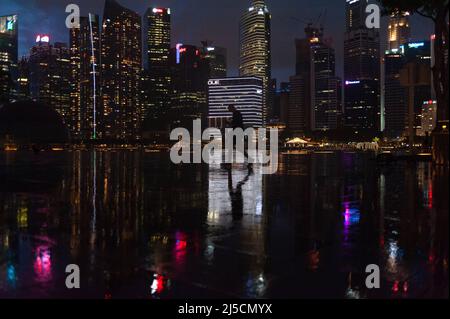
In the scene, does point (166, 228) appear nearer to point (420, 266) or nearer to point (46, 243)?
point (46, 243)

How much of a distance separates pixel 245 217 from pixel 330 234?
1.65 meters

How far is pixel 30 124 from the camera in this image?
123688mm

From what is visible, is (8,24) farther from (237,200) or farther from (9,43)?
(237,200)

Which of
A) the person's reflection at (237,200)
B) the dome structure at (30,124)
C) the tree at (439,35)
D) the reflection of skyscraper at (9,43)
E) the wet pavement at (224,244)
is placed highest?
Result: the reflection of skyscraper at (9,43)

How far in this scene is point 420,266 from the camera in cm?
445

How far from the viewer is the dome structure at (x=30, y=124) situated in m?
121

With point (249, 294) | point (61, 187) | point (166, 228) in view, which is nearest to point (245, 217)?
point (166, 228)

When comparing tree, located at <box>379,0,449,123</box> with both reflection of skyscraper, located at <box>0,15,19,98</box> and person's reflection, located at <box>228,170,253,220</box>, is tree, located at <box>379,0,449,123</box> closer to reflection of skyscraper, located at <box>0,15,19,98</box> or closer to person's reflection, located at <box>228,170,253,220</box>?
person's reflection, located at <box>228,170,253,220</box>

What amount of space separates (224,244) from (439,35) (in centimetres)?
1505

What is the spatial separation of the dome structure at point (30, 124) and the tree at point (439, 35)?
116 m

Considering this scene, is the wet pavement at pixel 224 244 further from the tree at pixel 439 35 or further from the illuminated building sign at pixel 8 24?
the illuminated building sign at pixel 8 24

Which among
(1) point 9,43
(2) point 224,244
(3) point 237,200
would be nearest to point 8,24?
(1) point 9,43

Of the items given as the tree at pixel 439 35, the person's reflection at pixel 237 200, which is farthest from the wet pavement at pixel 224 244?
the tree at pixel 439 35

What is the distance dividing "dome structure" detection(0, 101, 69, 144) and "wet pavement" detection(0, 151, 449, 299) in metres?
122
